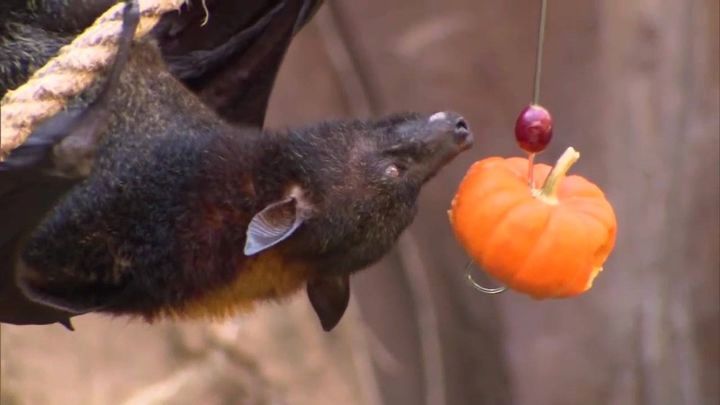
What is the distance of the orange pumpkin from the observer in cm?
127

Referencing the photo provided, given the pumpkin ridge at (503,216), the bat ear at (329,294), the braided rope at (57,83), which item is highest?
the braided rope at (57,83)

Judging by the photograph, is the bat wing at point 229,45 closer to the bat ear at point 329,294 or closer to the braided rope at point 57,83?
the bat ear at point 329,294

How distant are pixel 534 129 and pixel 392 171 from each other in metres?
0.23

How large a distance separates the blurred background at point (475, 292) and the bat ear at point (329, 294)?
0.77 m

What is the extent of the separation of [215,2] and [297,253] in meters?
0.54

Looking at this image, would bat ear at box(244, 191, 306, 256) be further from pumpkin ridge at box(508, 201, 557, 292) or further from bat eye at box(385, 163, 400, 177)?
pumpkin ridge at box(508, 201, 557, 292)

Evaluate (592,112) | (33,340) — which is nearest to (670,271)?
(592,112)

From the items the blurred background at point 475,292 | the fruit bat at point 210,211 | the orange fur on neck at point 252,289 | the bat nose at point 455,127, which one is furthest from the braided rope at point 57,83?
the blurred background at point 475,292

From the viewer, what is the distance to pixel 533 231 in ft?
4.20

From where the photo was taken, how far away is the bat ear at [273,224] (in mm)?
1179

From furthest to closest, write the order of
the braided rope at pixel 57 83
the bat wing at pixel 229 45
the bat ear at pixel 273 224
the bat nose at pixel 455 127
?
the bat wing at pixel 229 45, the bat nose at pixel 455 127, the bat ear at pixel 273 224, the braided rope at pixel 57 83

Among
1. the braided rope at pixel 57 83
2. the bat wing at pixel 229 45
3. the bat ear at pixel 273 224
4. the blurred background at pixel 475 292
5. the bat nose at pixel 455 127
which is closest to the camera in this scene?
the braided rope at pixel 57 83

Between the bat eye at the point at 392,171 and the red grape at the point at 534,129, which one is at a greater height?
the red grape at the point at 534,129

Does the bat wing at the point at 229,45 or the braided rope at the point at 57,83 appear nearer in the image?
the braided rope at the point at 57,83
